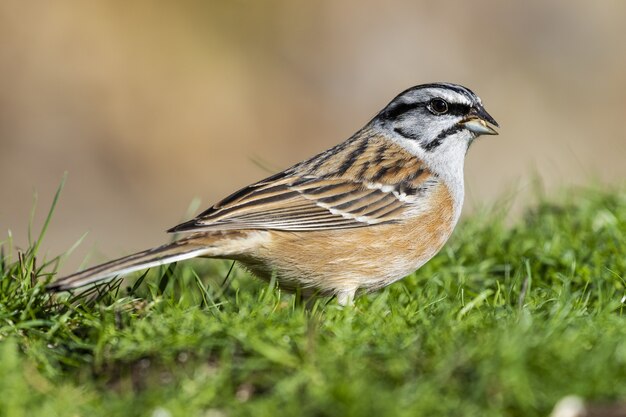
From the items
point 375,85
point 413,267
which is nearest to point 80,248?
point 375,85

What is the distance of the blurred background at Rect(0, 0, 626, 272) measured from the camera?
14.3 m

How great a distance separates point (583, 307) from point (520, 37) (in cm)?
1069

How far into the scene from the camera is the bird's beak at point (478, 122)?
7.28 m

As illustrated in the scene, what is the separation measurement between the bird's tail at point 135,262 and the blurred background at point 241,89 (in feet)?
24.0

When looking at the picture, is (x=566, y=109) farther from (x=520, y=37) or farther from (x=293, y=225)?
(x=293, y=225)

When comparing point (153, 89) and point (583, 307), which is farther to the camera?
point (153, 89)

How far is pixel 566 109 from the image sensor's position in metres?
15.5

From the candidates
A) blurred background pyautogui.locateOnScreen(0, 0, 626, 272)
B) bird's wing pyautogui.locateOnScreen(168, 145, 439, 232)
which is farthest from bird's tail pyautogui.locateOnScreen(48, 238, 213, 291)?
blurred background pyautogui.locateOnScreen(0, 0, 626, 272)

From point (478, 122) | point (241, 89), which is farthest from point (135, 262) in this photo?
point (241, 89)

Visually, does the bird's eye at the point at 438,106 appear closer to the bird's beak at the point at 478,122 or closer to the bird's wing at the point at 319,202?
the bird's beak at the point at 478,122

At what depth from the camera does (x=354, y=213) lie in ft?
22.1

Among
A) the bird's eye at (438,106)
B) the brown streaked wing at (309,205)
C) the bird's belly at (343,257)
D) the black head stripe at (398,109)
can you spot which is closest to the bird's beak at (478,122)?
the bird's eye at (438,106)

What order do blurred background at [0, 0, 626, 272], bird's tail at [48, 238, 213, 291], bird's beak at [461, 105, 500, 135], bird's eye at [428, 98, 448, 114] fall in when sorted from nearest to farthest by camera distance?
bird's tail at [48, 238, 213, 291] → bird's beak at [461, 105, 500, 135] → bird's eye at [428, 98, 448, 114] → blurred background at [0, 0, 626, 272]

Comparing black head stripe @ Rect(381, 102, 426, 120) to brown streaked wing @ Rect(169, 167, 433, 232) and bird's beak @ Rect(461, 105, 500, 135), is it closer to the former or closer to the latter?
bird's beak @ Rect(461, 105, 500, 135)
